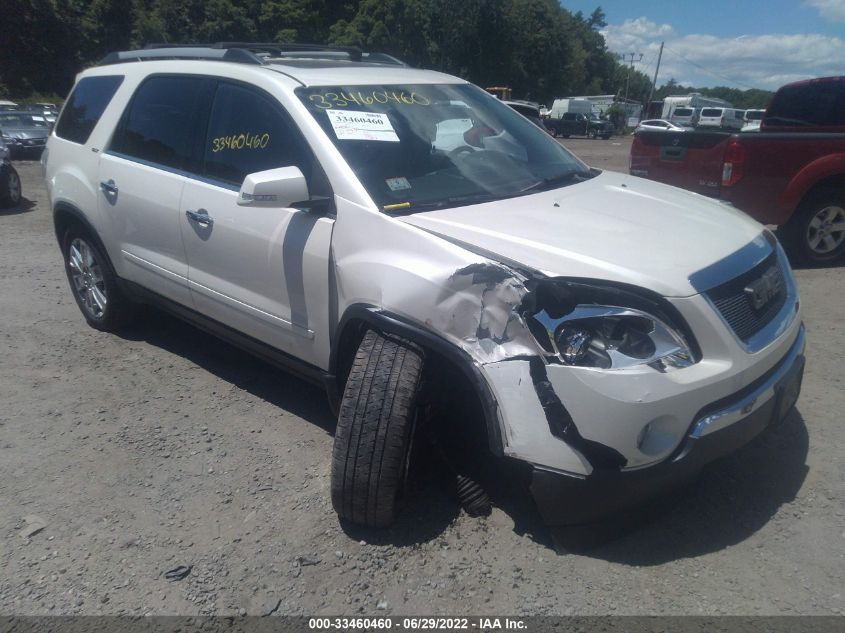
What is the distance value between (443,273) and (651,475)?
41.9 inches

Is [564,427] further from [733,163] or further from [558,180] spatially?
[733,163]

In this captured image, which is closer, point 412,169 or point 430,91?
point 412,169

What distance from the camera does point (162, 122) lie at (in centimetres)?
430

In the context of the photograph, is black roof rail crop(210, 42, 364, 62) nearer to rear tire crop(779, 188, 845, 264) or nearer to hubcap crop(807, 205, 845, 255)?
rear tire crop(779, 188, 845, 264)

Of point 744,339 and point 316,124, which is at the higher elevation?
point 316,124

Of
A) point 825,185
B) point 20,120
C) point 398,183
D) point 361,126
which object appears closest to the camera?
point 398,183

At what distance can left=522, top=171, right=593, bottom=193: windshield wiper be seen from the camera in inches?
143

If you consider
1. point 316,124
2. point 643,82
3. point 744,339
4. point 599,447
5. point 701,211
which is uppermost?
point 316,124

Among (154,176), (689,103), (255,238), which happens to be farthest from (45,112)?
(689,103)

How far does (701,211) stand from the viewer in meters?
3.46

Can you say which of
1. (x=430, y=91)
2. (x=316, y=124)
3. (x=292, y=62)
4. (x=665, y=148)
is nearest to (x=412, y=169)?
(x=316, y=124)

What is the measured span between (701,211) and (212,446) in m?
2.79

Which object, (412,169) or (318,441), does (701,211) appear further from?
(318,441)

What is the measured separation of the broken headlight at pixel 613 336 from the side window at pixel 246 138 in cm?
154
